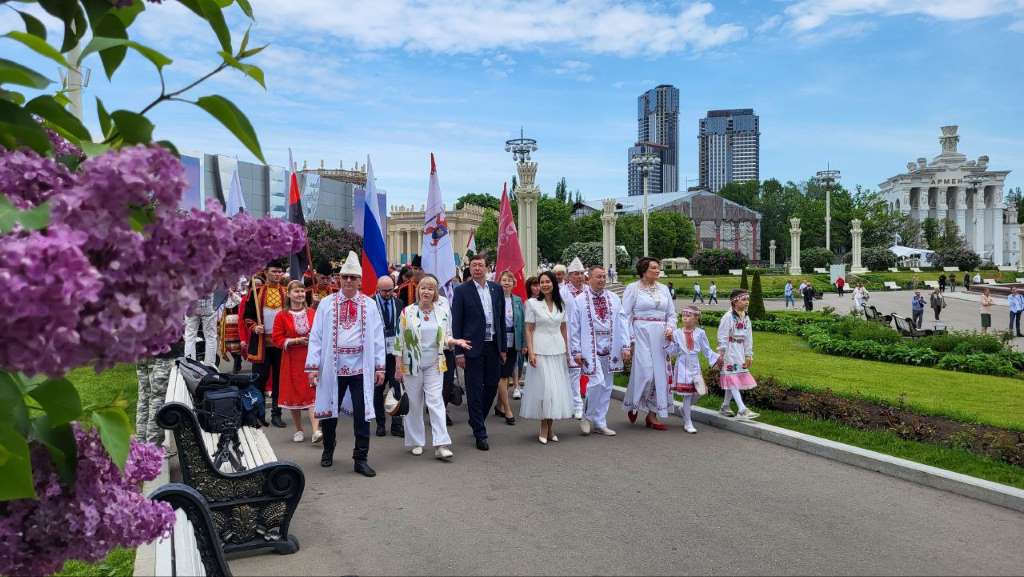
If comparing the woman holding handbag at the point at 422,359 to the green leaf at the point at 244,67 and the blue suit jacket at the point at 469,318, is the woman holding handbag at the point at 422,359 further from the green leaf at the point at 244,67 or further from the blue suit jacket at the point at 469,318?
the green leaf at the point at 244,67

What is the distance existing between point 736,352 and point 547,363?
249 cm

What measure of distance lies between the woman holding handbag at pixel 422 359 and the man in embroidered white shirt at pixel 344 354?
1.04 feet

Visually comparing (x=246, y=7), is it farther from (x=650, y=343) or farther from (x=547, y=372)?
(x=650, y=343)

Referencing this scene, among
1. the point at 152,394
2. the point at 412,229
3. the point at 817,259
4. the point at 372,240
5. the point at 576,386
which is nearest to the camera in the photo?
the point at 152,394

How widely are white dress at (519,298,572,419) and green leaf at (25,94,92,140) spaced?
25.5ft

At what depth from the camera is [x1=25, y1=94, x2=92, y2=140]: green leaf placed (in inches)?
64.0

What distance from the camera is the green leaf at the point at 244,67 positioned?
5.19ft

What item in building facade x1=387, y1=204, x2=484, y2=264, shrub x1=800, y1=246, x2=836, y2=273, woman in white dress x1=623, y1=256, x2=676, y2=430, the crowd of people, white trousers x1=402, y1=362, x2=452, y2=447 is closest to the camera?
the crowd of people

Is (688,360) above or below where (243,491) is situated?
above

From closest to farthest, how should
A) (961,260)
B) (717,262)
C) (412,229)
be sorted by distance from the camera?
(717,262), (961,260), (412,229)

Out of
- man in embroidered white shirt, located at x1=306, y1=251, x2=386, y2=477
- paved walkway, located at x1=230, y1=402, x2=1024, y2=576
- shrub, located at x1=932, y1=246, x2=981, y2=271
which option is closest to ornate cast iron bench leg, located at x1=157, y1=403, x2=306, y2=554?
paved walkway, located at x1=230, y1=402, x2=1024, y2=576

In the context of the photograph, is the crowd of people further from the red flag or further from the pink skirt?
the red flag

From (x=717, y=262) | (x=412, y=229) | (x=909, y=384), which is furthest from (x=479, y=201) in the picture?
(x=909, y=384)

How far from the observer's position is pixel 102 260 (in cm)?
151
